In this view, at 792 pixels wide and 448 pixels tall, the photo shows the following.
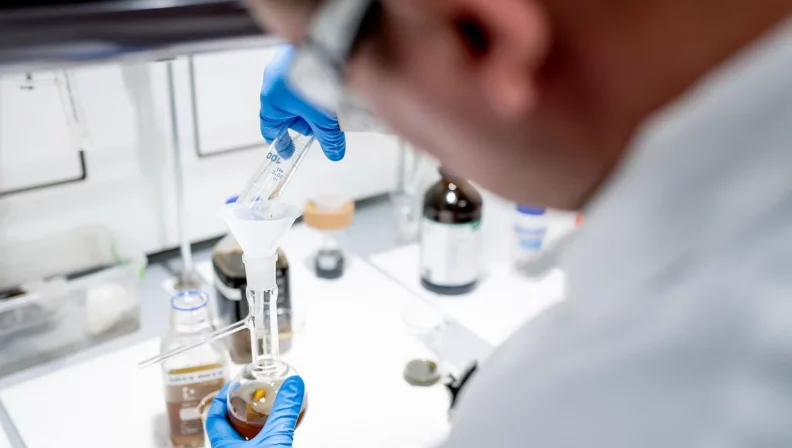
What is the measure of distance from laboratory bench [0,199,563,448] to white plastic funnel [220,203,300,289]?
8.9 inches

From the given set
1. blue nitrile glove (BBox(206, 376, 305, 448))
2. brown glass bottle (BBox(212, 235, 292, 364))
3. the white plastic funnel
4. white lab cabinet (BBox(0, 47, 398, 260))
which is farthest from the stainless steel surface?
white lab cabinet (BBox(0, 47, 398, 260))

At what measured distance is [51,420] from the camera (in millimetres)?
821

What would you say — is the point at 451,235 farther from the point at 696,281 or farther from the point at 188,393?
the point at 696,281

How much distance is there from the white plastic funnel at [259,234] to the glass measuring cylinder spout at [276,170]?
16 millimetres

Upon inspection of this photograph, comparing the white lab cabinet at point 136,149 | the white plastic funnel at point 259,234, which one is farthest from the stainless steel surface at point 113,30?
the white lab cabinet at point 136,149

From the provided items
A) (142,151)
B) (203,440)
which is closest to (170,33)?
(203,440)

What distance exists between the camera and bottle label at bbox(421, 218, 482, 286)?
1061 mm

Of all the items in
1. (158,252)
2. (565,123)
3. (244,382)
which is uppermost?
(565,123)

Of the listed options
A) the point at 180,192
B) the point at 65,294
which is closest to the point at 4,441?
the point at 65,294

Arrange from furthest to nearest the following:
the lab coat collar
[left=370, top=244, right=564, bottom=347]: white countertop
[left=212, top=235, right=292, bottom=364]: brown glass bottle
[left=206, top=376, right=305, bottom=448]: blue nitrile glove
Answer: [left=370, top=244, right=564, bottom=347]: white countertop, [left=212, top=235, right=292, bottom=364]: brown glass bottle, [left=206, top=376, right=305, bottom=448]: blue nitrile glove, the lab coat collar

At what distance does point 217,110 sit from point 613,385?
0.96m

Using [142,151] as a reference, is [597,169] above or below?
above

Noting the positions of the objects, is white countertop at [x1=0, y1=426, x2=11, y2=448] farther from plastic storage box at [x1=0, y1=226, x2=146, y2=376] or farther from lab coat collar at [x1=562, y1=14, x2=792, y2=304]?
lab coat collar at [x1=562, y1=14, x2=792, y2=304]

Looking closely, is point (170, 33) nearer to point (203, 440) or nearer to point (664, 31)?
point (664, 31)
